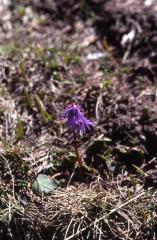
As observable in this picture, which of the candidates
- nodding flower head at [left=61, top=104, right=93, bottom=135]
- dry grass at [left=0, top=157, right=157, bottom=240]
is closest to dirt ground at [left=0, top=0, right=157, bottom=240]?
dry grass at [left=0, top=157, right=157, bottom=240]

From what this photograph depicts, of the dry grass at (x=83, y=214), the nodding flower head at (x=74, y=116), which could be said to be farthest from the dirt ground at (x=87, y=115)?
the nodding flower head at (x=74, y=116)

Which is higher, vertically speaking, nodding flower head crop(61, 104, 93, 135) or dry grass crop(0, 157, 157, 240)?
nodding flower head crop(61, 104, 93, 135)

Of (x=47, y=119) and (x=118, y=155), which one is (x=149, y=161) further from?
(x=47, y=119)

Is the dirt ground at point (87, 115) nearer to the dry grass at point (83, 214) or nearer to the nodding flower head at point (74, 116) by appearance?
the dry grass at point (83, 214)


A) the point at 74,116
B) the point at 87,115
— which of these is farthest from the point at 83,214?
the point at 87,115

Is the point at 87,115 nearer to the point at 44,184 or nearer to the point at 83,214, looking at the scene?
the point at 44,184

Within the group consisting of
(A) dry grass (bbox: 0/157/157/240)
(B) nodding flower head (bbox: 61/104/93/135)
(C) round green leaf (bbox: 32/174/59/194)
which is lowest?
(A) dry grass (bbox: 0/157/157/240)

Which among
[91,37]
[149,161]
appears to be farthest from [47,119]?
[91,37]

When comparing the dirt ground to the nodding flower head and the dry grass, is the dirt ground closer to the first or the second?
the dry grass
